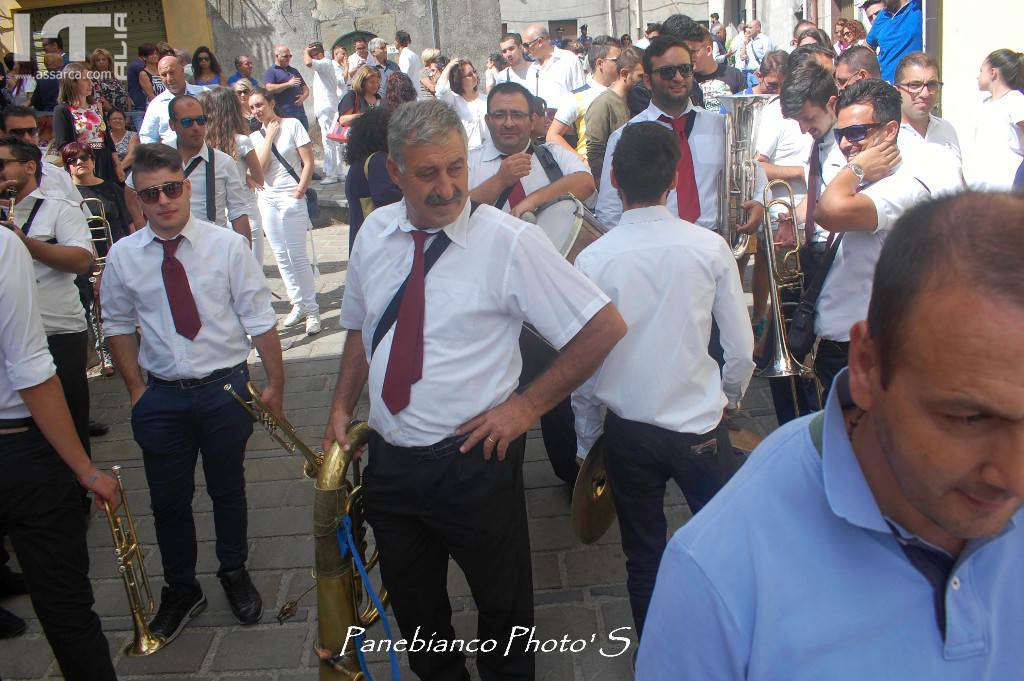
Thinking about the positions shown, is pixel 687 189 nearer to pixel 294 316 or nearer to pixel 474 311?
pixel 474 311

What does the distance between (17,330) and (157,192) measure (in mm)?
1013

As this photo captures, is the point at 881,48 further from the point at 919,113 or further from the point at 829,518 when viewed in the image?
the point at 829,518

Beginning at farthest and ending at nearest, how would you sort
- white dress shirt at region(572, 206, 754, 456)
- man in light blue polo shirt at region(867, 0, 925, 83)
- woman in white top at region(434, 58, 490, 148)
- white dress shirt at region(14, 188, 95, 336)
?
woman in white top at region(434, 58, 490, 148)
man in light blue polo shirt at region(867, 0, 925, 83)
white dress shirt at region(14, 188, 95, 336)
white dress shirt at region(572, 206, 754, 456)

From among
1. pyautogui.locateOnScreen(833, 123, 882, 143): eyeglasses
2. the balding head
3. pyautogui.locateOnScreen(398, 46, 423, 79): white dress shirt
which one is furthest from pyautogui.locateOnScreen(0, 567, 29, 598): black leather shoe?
pyautogui.locateOnScreen(398, 46, 423, 79): white dress shirt

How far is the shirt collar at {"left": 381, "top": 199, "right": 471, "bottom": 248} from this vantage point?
9.12ft

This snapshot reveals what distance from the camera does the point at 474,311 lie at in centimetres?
274

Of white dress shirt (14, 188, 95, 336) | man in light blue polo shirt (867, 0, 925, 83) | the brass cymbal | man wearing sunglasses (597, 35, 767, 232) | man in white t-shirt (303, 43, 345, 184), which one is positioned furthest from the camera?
man in white t-shirt (303, 43, 345, 184)

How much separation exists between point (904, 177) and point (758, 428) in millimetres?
2123

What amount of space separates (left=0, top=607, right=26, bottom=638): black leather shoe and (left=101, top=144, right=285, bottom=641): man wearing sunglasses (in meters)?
0.62

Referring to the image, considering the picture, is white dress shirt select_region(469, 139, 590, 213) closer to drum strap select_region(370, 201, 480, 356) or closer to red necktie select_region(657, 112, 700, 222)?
red necktie select_region(657, 112, 700, 222)

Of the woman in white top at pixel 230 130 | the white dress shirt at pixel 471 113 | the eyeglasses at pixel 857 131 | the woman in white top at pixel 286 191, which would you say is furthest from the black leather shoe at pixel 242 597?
the white dress shirt at pixel 471 113

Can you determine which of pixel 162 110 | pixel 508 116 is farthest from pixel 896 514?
pixel 162 110

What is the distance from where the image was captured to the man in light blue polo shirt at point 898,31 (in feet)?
30.1

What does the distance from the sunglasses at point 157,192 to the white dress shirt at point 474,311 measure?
125 cm
